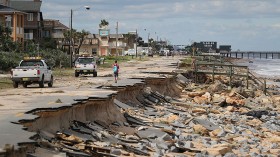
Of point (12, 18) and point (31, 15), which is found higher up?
point (31, 15)

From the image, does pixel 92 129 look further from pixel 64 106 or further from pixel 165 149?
pixel 165 149

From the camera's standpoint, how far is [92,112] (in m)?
19.0

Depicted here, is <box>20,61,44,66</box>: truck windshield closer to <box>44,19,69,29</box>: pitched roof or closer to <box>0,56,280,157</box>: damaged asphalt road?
<box>0,56,280,157</box>: damaged asphalt road

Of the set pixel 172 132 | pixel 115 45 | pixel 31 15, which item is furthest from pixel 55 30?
pixel 172 132

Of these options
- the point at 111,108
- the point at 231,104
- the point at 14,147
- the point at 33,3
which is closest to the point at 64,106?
the point at 111,108

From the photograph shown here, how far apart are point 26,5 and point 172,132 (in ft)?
228

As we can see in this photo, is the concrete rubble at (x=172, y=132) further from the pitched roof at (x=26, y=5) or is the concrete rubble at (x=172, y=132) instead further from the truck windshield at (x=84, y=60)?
the pitched roof at (x=26, y=5)

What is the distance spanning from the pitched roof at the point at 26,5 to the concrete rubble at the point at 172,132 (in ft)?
182

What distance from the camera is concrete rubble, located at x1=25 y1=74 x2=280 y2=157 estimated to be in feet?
45.8

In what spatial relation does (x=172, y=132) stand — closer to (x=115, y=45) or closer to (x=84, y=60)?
(x=84, y=60)

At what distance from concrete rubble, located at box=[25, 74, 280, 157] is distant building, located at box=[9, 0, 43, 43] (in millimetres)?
55251

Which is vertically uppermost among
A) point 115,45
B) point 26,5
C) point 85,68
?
point 26,5

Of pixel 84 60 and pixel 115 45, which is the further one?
pixel 115 45

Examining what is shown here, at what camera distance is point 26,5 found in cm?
8500
